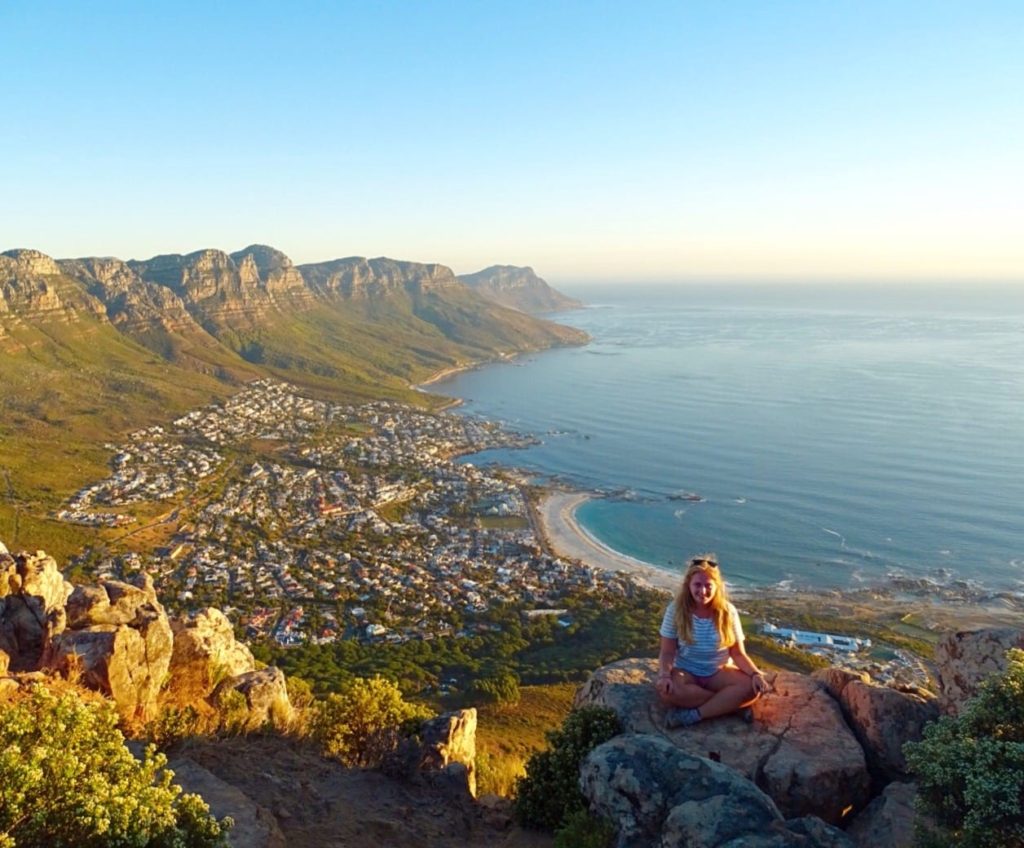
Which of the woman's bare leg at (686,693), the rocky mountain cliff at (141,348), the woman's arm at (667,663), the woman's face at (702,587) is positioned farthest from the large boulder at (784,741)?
the rocky mountain cliff at (141,348)

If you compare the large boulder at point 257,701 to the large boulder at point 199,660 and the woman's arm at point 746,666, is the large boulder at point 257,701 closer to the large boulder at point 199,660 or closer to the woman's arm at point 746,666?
the large boulder at point 199,660

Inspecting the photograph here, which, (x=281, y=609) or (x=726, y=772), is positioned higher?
(x=726, y=772)

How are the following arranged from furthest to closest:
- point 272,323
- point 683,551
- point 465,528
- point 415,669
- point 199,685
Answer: point 272,323
point 465,528
point 683,551
point 415,669
point 199,685

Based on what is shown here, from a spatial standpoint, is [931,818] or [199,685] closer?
[931,818]

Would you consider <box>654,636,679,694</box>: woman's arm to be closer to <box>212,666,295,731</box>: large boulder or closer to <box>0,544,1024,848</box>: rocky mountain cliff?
<box>0,544,1024,848</box>: rocky mountain cliff

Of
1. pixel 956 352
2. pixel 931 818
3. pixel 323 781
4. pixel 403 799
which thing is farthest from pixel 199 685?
pixel 956 352

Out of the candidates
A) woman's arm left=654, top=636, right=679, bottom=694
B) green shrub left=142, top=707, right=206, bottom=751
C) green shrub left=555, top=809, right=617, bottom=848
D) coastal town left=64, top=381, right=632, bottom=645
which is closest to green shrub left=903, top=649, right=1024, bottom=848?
woman's arm left=654, top=636, right=679, bottom=694

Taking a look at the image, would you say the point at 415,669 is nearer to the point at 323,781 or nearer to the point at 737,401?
the point at 323,781
